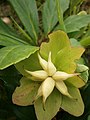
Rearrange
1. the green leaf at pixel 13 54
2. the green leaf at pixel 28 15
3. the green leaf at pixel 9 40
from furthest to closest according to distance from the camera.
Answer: the green leaf at pixel 28 15, the green leaf at pixel 9 40, the green leaf at pixel 13 54

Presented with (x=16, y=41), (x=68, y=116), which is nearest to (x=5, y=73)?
(x=16, y=41)

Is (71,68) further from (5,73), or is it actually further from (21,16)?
(21,16)

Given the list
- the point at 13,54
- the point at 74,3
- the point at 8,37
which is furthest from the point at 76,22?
the point at 13,54

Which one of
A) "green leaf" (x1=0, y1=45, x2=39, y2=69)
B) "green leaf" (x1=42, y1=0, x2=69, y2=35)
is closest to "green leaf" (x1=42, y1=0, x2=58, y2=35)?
"green leaf" (x1=42, y1=0, x2=69, y2=35)

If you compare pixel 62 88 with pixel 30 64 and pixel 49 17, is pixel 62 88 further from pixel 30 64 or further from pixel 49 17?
pixel 49 17

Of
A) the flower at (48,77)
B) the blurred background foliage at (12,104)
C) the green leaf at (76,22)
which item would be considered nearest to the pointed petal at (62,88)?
the flower at (48,77)

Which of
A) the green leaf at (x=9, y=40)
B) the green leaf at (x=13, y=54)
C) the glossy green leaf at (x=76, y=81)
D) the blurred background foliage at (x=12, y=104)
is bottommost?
the blurred background foliage at (x=12, y=104)

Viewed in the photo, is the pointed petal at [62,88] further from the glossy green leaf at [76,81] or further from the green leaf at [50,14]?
the green leaf at [50,14]
